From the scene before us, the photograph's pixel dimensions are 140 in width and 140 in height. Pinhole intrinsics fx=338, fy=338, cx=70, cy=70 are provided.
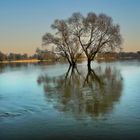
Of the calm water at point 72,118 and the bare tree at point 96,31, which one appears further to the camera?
the bare tree at point 96,31

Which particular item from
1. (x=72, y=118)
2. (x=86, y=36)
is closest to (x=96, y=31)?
(x=86, y=36)

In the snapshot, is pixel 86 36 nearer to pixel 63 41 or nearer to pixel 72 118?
pixel 63 41

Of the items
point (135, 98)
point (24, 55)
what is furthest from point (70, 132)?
point (24, 55)

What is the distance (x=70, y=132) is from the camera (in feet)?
27.5

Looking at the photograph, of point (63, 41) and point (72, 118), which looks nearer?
point (72, 118)

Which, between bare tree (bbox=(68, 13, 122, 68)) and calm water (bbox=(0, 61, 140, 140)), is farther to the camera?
bare tree (bbox=(68, 13, 122, 68))

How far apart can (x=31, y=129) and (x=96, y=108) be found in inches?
133

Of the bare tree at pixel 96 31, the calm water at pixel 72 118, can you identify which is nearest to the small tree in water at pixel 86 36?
the bare tree at pixel 96 31

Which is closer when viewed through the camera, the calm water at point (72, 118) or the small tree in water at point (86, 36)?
the calm water at point (72, 118)

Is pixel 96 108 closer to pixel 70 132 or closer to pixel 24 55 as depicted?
pixel 70 132

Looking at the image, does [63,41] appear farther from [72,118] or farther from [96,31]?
[72,118]

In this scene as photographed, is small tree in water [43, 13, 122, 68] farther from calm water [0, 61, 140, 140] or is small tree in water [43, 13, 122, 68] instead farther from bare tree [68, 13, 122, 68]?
calm water [0, 61, 140, 140]

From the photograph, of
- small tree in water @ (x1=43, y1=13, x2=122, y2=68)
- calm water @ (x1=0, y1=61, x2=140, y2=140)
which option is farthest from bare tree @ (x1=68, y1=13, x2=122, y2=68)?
calm water @ (x1=0, y1=61, x2=140, y2=140)

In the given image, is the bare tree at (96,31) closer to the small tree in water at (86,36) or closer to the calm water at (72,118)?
the small tree in water at (86,36)
